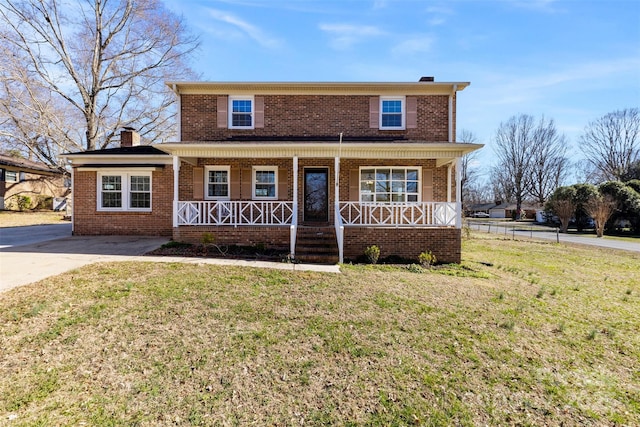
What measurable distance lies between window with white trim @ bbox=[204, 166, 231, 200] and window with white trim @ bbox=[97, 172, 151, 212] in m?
2.84

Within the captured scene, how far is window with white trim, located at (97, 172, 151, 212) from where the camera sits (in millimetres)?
12586

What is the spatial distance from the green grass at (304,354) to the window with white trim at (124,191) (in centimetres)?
706

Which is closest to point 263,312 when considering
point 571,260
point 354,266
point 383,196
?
point 354,266

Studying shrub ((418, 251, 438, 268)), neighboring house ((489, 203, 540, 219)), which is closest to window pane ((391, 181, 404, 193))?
shrub ((418, 251, 438, 268))

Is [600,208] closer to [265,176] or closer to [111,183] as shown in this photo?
[265,176]

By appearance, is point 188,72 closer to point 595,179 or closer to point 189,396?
point 189,396

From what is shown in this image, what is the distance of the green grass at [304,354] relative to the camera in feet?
9.56

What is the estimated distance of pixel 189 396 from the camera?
300 cm

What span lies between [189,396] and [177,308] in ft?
6.79

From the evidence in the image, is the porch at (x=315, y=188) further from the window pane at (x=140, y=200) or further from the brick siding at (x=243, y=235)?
the window pane at (x=140, y=200)

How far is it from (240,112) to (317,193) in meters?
4.51

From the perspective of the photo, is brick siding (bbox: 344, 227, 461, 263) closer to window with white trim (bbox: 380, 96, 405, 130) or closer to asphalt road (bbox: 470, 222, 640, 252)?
window with white trim (bbox: 380, 96, 405, 130)

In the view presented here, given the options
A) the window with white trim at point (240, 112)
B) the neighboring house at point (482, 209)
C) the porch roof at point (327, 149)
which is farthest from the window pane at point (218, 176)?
the neighboring house at point (482, 209)

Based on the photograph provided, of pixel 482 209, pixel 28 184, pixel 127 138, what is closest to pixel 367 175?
pixel 127 138
